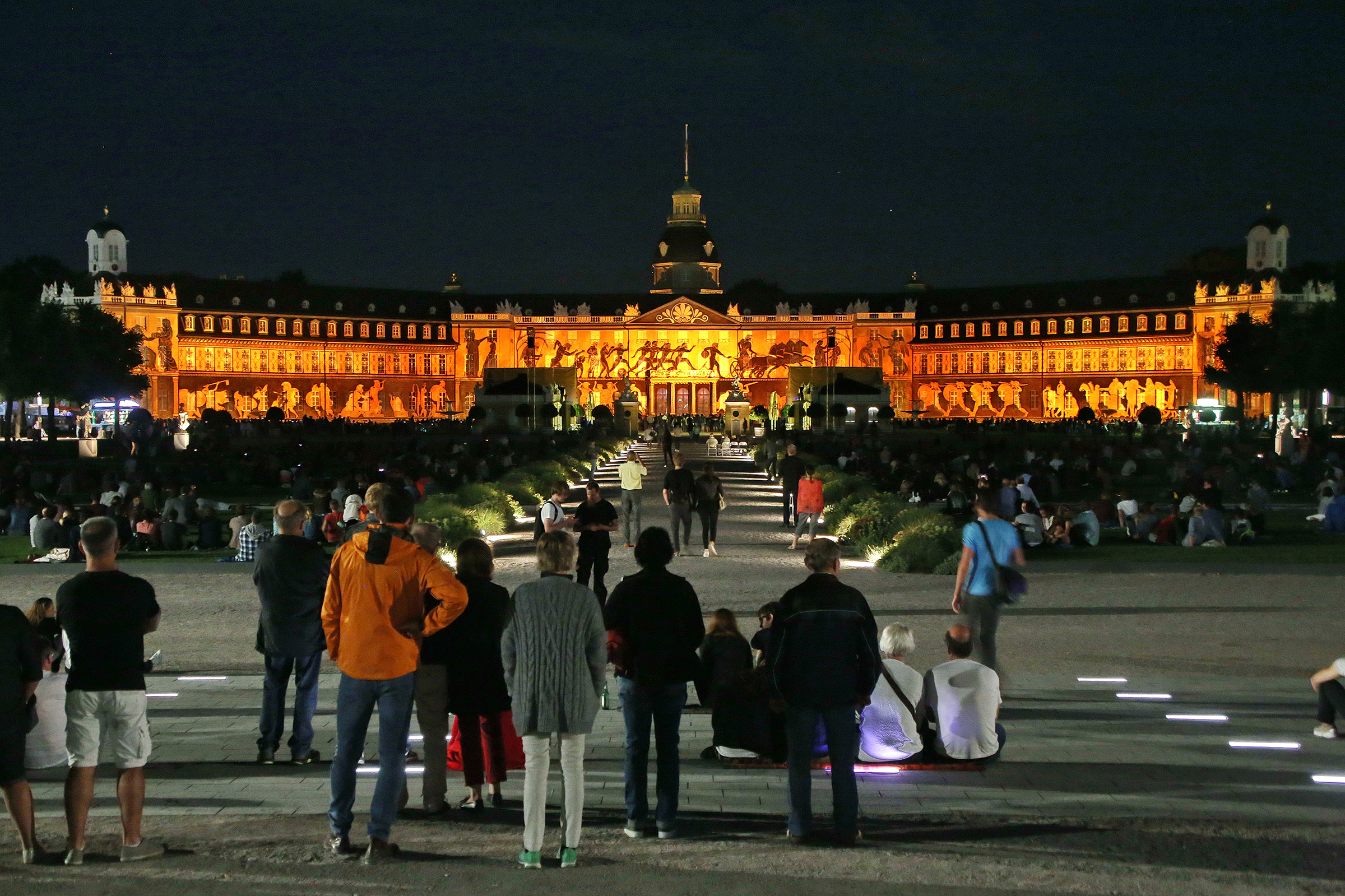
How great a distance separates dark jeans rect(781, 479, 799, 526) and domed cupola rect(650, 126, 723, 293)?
11878 cm

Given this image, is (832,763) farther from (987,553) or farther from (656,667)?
(987,553)

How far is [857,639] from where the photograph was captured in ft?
23.7

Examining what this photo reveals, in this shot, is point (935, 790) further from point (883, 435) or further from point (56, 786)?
point (883, 435)

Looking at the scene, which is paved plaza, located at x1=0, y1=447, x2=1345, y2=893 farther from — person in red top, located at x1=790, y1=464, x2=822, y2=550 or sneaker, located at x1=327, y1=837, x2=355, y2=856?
person in red top, located at x1=790, y1=464, x2=822, y2=550

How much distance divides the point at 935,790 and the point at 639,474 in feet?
43.1

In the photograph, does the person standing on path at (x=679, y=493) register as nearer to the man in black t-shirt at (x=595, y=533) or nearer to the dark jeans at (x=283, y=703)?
the man in black t-shirt at (x=595, y=533)

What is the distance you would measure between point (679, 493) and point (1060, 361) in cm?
10458

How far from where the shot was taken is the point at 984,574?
10.3 meters

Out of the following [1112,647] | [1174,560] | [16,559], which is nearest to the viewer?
[1112,647]

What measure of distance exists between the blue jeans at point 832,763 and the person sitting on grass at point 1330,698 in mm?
3705

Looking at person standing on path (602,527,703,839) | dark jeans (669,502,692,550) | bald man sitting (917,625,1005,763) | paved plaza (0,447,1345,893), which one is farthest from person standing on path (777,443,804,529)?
person standing on path (602,527,703,839)

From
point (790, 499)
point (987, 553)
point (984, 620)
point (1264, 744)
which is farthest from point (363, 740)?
point (790, 499)

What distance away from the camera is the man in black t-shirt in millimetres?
14117

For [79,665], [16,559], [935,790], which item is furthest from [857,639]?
[16,559]
